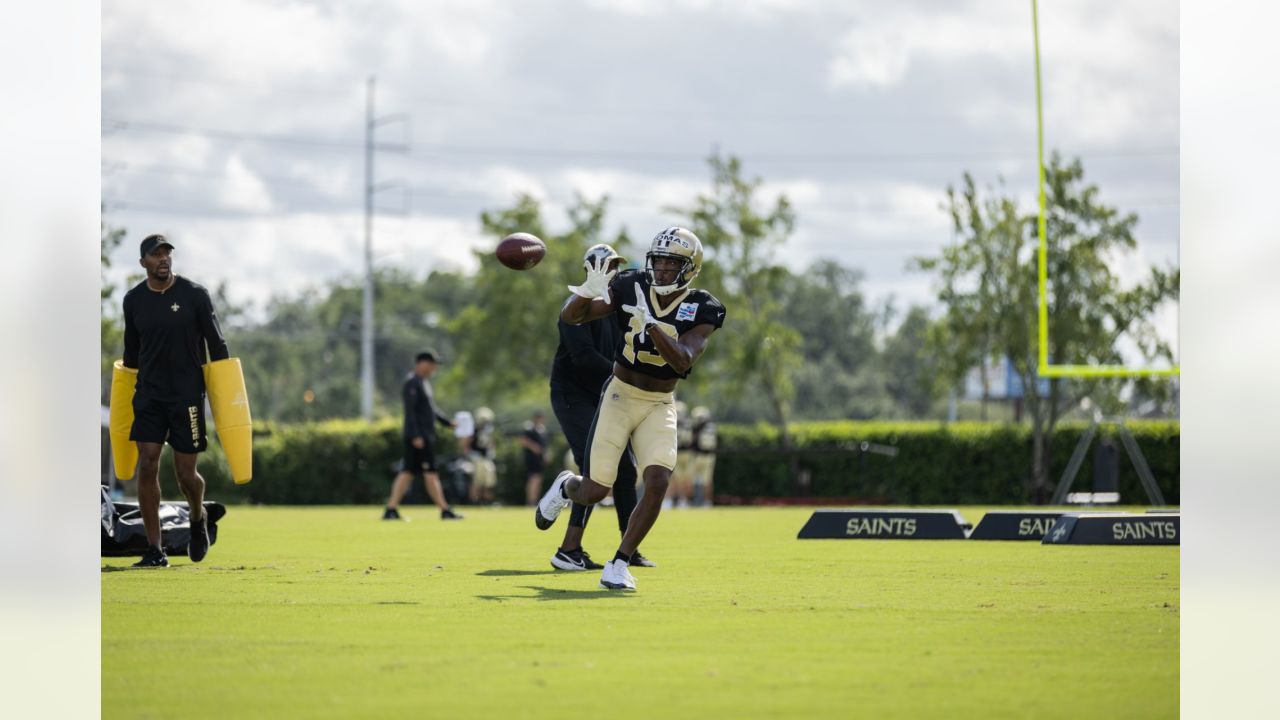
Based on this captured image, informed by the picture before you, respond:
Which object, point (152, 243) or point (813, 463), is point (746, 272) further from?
point (152, 243)

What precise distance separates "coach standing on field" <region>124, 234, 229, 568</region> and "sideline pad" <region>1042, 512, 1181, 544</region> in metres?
7.71

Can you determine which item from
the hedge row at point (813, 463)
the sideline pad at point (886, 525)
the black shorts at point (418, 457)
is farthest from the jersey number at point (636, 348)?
the hedge row at point (813, 463)

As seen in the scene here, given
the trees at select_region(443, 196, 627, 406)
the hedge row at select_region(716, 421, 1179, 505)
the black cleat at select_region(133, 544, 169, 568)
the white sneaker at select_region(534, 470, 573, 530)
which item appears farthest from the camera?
the trees at select_region(443, 196, 627, 406)

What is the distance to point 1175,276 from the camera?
2325 cm

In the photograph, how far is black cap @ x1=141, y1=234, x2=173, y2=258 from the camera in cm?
1151

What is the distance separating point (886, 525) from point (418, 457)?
7745mm

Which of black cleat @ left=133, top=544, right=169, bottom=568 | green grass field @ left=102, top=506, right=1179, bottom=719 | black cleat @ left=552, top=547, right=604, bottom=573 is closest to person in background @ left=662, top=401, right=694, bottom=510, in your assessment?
green grass field @ left=102, top=506, right=1179, bottom=719

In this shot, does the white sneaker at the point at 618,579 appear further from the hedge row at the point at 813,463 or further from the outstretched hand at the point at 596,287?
the hedge row at the point at 813,463

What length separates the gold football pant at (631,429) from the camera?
1023cm

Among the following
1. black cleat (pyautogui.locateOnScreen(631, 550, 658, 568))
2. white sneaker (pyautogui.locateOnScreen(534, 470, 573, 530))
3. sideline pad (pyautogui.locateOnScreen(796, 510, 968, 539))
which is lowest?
sideline pad (pyautogui.locateOnScreen(796, 510, 968, 539))

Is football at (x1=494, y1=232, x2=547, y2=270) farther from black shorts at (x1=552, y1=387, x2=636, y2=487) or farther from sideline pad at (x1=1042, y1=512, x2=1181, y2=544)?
sideline pad at (x1=1042, y1=512, x2=1181, y2=544)
